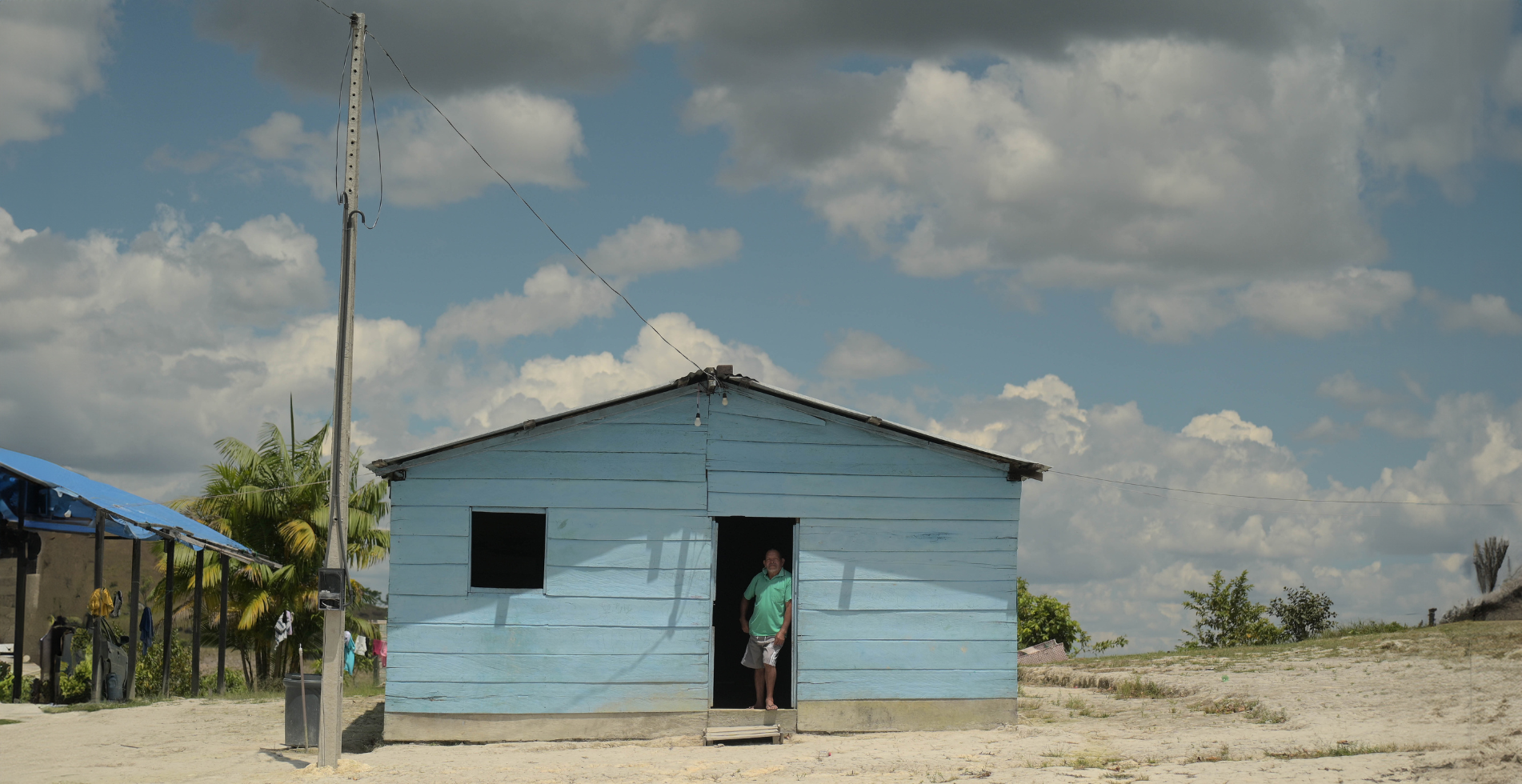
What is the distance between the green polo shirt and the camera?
12773mm

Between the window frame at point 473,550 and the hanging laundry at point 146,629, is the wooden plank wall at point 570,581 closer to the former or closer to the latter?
the window frame at point 473,550

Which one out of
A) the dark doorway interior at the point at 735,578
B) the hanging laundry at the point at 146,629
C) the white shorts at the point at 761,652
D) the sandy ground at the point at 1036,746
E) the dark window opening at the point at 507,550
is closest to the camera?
the sandy ground at the point at 1036,746

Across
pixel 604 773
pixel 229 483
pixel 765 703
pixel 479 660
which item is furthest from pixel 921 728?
pixel 229 483

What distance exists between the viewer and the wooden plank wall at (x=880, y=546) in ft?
42.1

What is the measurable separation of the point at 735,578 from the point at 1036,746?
598cm

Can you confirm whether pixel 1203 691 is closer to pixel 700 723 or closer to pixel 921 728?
pixel 921 728

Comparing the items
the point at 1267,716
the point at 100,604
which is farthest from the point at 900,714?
the point at 100,604

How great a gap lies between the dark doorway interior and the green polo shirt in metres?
3.21

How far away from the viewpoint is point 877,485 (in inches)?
514

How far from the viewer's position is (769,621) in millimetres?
12758

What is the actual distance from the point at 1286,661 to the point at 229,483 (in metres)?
19.3

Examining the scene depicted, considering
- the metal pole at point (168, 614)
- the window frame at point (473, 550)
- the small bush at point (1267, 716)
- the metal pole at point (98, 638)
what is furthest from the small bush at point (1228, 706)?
the metal pole at point (168, 614)

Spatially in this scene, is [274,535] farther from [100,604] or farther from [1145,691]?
[1145,691]

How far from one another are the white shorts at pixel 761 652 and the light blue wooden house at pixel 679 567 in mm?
258
